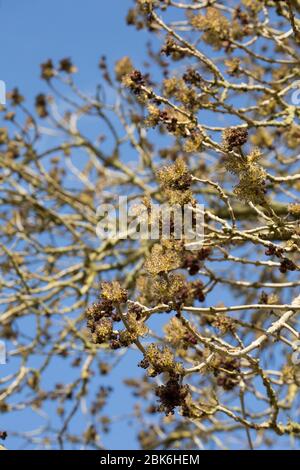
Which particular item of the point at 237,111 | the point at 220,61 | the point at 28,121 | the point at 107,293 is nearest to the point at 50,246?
the point at 28,121

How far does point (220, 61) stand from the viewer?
302 inches

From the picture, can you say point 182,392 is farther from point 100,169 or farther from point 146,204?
point 100,169

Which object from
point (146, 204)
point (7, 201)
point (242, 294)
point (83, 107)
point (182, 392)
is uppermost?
point (83, 107)

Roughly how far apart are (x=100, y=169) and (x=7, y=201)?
→ 1734 mm

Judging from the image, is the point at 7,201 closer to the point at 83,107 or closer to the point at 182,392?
the point at 83,107

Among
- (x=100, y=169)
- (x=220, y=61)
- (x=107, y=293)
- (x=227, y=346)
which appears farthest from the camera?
(x=100, y=169)

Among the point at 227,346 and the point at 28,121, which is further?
the point at 28,121

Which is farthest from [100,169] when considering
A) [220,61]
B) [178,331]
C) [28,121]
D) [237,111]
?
[178,331]

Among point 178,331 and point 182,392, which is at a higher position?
point 178,331

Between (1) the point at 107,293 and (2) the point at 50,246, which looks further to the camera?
(2) the point at 50,246

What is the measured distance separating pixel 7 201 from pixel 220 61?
109 inches
